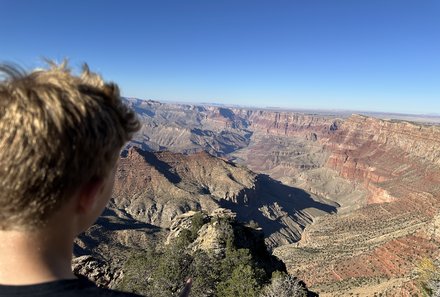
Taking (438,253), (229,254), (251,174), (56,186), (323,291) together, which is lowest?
(251,174)

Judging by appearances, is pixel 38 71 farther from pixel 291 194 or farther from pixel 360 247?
pixel 291 194

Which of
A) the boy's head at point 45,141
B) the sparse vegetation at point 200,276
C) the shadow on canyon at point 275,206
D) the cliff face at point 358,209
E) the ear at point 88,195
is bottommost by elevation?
the shadow on canyon at point 275,206

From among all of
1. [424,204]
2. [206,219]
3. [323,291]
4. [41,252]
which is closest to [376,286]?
[323,291]

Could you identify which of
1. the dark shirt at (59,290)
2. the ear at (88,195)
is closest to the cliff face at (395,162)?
the ear at (88,195)

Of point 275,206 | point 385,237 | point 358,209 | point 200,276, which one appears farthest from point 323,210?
point 200,276

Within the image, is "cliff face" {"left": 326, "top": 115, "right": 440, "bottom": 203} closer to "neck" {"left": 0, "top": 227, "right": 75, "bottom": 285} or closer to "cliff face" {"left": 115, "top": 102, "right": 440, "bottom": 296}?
"cliff face" {"left": 115, "top": 102, "right": 440, "bottom": 296}

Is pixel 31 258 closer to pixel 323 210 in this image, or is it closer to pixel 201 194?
pixel 201 194

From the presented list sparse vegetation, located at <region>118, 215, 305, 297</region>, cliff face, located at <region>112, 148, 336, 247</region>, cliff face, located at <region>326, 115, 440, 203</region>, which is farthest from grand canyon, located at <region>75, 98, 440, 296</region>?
sparse vegetation, located at <region>118, 215, 305, 297</region>

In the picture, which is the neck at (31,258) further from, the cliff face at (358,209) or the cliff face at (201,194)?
the cliff face at (201,194)
